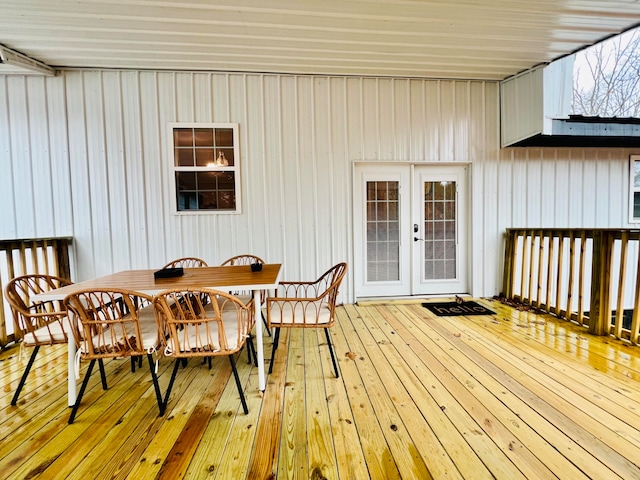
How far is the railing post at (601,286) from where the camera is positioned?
264 cm

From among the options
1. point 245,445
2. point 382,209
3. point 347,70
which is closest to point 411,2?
point 347,70

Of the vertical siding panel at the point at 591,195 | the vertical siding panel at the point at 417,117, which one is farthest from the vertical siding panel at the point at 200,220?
the vertical siding panel at the point at 591,195

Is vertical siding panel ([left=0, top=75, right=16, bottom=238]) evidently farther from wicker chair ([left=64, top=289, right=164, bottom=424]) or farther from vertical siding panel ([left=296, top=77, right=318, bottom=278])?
vertical siding panel ([left=296, top=77, right=318, bottom=278])

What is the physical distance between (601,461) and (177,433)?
2162mm

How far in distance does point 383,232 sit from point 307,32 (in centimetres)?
259

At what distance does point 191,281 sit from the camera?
2027 mm

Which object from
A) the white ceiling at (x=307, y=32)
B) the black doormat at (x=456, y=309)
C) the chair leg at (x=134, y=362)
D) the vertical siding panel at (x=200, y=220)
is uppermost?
the white ceiling at (x=307, y=32)

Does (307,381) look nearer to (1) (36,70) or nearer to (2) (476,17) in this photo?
(2) (476,17)

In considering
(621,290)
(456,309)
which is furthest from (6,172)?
(621,290)

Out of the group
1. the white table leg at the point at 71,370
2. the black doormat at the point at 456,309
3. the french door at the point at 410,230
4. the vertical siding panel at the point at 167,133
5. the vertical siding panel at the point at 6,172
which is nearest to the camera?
the white table leg at the point at 71,370

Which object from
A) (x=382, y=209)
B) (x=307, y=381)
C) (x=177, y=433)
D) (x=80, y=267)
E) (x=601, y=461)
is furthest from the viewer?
(x=382, y=209)

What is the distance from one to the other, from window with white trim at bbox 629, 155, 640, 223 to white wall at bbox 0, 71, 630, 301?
0.12 m

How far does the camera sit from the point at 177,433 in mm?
1521

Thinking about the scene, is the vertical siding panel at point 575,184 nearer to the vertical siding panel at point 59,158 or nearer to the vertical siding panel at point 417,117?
the vertical siding panel at point 417,117
